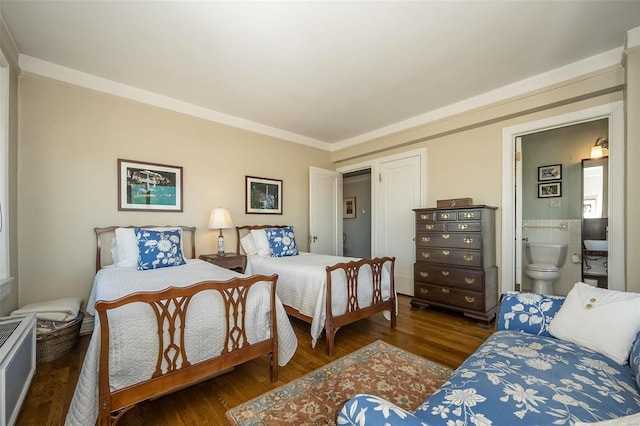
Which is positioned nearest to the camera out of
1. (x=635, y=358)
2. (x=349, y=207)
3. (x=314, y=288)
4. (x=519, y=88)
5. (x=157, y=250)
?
(x=635, y=358)

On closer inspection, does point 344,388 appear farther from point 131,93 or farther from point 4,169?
point 131,93

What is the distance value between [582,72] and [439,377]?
300 cm

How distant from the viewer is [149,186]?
3.07m

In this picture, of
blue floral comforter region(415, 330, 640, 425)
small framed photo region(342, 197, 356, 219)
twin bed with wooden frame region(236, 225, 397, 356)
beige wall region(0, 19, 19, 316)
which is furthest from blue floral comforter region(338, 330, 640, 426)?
small framed photo region(342, 197, 356, 219)

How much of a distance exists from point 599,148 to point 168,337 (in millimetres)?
5157

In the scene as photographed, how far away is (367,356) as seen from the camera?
2.21 metres

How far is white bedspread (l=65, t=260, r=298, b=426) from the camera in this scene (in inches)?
49.6

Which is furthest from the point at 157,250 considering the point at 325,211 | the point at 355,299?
the point at 325,211

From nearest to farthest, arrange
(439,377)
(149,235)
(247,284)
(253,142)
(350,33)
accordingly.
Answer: (247,284), (439,377), (350,33), (149,235), (253,142)

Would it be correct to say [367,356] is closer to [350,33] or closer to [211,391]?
[211,391]

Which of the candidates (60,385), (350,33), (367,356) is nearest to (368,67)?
(350,33)

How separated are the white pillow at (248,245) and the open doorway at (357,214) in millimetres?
3057

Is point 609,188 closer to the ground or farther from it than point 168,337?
farther from it

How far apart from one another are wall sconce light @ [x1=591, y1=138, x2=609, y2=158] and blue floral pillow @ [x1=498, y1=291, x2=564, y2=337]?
308 centimetres
